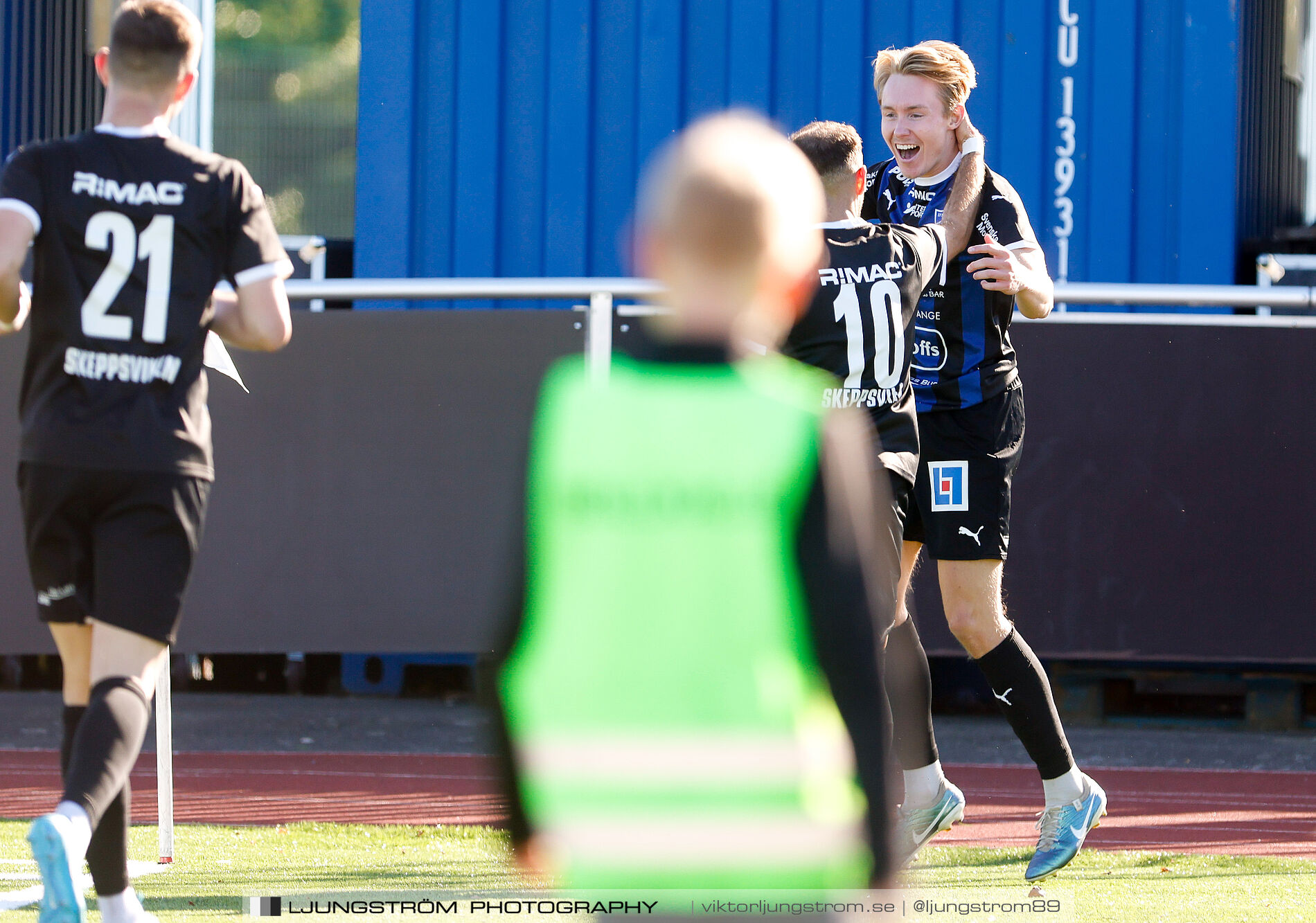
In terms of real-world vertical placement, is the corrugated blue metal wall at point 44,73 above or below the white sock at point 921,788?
above

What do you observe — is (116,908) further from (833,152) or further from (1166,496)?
(1166,496)

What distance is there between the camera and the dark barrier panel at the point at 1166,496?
7.30 m

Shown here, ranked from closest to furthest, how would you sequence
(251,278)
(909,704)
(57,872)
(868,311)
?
(57,872) < (251,278) < (868,311) < (909,704)

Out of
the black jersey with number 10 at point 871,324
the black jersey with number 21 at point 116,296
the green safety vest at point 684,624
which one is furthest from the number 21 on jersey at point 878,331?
the green safety vest at point 684,624

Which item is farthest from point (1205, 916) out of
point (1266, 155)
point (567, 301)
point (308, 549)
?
point (1266, 155)

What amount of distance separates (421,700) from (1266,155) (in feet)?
20.2

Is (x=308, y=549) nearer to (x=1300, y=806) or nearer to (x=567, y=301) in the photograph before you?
(x=567, y=301)

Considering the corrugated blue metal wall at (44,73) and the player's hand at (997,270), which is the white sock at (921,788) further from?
the corrugated blue metal wall at (44,73)

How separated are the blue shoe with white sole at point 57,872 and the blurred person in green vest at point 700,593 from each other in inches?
52.5

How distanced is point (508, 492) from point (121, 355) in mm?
4301

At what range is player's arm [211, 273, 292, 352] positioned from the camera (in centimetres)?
315

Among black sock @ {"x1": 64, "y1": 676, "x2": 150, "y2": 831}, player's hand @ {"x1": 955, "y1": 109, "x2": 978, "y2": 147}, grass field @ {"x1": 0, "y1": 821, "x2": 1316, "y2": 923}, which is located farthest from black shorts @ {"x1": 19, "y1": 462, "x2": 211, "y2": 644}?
player's hand @ {"x1": 955, "y1": 109, "x2": 978, "y2": 147}

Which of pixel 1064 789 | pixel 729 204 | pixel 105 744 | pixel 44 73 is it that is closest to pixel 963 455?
pixel 1064 789

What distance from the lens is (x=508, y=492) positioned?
288 inches
